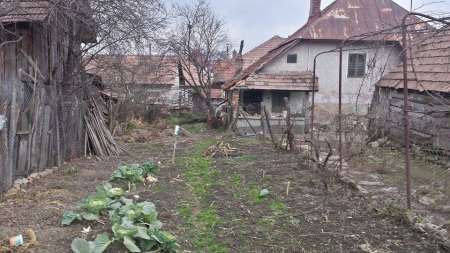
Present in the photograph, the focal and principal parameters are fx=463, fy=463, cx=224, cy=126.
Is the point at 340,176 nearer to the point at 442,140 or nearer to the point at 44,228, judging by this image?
the point at 442,140

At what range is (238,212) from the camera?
725cm

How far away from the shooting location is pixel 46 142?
10.4 m

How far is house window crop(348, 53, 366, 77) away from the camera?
23.3 m

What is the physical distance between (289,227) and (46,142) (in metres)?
6.41

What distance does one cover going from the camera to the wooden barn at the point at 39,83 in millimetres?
8536

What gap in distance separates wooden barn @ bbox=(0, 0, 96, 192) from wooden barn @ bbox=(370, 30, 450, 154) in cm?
759

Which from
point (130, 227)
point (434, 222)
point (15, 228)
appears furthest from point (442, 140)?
point (15, 228)

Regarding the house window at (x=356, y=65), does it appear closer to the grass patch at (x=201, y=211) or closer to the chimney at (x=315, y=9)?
the chimney at (x=315, y=9)

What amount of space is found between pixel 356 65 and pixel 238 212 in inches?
707

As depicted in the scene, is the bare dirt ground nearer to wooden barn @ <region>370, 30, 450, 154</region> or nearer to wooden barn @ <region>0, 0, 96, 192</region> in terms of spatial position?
wooden barn @ <region>0, 0, 96, 192</region>

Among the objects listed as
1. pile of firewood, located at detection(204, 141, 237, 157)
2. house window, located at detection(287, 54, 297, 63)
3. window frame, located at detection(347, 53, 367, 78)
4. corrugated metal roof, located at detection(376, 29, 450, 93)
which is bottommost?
pile of firewood, located at detection(204, 141, 237, 157)

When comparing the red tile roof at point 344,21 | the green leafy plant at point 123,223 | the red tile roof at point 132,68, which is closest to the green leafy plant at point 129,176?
the green leafy plant at point 123,223

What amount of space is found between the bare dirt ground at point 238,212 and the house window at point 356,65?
13.4 metres

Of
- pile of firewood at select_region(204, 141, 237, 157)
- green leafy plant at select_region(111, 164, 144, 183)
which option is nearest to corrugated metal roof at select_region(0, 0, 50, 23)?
green leafy plant at select_region(111, 164, 144, 183)
